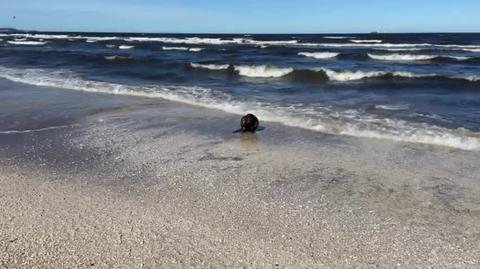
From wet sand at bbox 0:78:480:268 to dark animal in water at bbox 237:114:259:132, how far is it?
264mm

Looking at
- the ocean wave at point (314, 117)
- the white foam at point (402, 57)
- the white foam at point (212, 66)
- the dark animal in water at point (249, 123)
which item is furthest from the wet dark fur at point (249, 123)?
the white foam at point (402, 57)

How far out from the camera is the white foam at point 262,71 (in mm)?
20703

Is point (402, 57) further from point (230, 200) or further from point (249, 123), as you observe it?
point (230, 200)

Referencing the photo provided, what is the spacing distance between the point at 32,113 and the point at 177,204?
6.49m

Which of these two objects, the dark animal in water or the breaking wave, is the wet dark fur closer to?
the dark animal in water

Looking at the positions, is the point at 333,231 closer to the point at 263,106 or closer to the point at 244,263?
the point at 244,263

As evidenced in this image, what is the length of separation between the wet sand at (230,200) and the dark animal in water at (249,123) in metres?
0.26

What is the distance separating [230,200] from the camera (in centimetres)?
549

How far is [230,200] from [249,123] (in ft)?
10.8

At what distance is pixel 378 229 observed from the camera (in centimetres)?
473

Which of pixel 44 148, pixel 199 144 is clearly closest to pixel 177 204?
pixel 199 144

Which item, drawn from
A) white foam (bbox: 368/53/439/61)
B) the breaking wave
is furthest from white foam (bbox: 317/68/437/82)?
white foam (bbox: 368/53/439/61)

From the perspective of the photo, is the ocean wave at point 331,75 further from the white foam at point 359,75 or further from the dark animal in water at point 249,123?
the dark animal in water at point 249,123

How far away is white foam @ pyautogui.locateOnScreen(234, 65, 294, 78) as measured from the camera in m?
20.7
